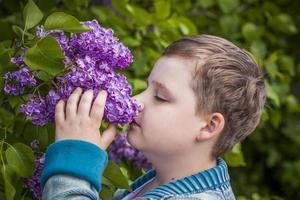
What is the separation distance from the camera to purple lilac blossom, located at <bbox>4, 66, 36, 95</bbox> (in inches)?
63.9

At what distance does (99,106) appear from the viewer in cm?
156

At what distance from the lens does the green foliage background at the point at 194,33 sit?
5.72ft

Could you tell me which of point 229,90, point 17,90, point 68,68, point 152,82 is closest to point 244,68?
point 229,90

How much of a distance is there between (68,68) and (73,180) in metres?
0.24

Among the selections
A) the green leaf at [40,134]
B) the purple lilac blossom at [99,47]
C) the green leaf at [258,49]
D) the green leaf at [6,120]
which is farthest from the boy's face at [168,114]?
the green leaf at [258,49]

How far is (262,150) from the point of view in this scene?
15.5 feet

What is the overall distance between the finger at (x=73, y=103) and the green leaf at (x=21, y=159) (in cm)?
14

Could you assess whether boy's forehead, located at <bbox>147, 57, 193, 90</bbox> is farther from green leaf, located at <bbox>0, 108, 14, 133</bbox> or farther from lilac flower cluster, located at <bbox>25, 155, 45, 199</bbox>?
green leaf, located at <bbox>0, 108, 14, 133</bbox>

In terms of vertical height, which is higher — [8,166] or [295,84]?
[8,166]

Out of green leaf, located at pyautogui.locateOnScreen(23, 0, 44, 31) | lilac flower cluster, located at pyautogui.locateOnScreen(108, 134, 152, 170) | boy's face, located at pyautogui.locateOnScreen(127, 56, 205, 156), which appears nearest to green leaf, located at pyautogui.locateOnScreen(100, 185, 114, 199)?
boy's face, located at pyautogui.locateOnScreen(127, 56, 205, 156)

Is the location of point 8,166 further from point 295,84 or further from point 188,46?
point 295,84

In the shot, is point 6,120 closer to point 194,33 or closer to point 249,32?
point 194,33

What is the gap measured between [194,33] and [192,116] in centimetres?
142

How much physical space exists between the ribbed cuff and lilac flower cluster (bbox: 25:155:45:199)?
0.36 ft
